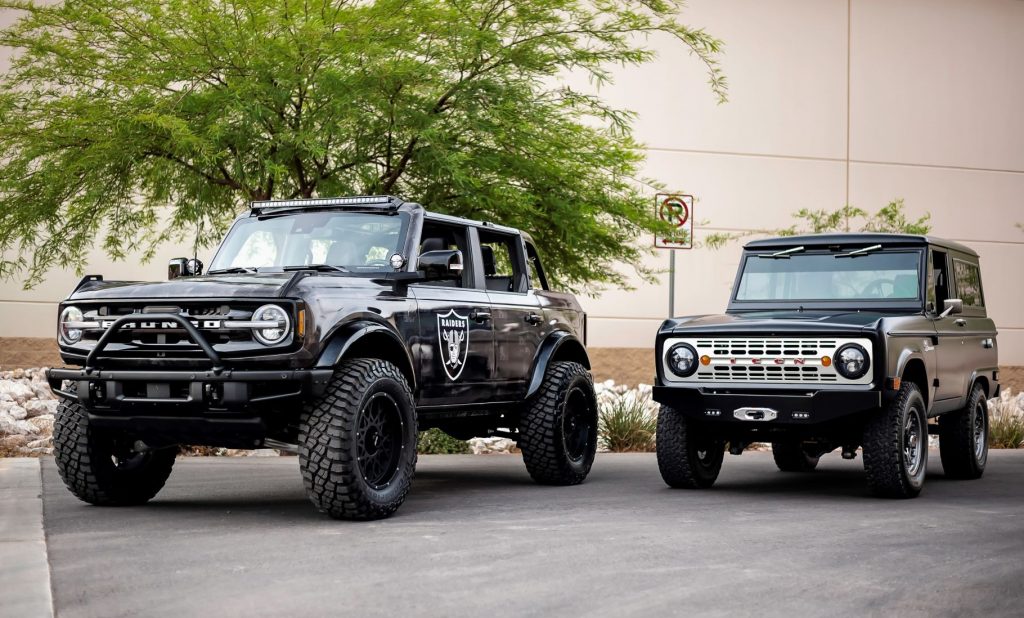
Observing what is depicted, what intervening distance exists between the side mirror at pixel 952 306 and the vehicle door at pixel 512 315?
3286 mm

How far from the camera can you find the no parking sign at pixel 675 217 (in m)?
13.2

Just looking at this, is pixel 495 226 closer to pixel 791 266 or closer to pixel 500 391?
pixel 500 391

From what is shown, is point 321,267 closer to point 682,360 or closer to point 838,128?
point 682,360

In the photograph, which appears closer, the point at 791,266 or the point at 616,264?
the point at 791,266

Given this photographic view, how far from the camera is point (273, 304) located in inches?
291

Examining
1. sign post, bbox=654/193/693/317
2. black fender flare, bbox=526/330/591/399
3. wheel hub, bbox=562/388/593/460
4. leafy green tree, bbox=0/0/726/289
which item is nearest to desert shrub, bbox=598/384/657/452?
sign post, bbox=654/193/693/317

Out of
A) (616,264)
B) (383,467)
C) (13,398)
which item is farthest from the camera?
(616,264)

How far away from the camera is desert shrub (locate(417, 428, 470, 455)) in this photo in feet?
45.4

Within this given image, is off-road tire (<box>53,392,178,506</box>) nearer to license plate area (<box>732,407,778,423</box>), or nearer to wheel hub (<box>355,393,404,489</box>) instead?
wheel hub (<box>355,393,404,489</box>)

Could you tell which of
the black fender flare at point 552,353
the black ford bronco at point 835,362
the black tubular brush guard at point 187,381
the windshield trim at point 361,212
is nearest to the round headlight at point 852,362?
the black ford bronco at point 835,362

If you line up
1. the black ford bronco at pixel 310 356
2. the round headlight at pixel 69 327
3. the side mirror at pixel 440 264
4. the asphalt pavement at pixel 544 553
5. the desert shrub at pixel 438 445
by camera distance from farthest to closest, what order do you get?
1. the desert shrub at pixel 438 445
2. the side mirror at pixel 440 264
3. the round headlight at pixel 69 327
4. the black ford bronco at pixel 310 356
5. the asphalt pavement at pixel 544 553

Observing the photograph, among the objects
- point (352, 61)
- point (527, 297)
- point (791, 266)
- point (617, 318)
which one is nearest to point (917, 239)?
point (791, 266)

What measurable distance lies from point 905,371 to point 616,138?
4675 mm

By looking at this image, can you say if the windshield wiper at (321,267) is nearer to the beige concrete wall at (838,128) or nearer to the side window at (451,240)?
the side window at (451,240)
